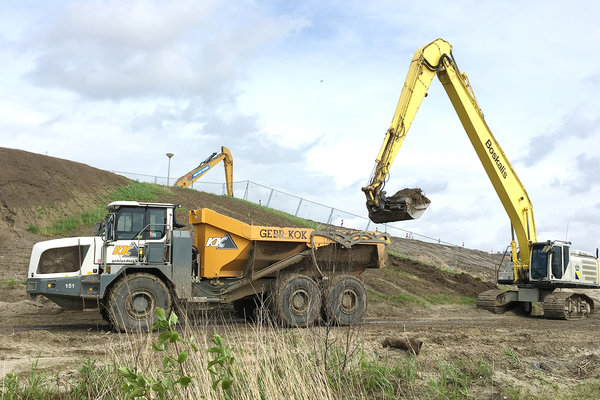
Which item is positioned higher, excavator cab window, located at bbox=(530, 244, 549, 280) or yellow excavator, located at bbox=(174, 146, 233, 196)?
yellow excavator, located at bbox=(174, 146, 233, 196)

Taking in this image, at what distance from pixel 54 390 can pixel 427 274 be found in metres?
20.3

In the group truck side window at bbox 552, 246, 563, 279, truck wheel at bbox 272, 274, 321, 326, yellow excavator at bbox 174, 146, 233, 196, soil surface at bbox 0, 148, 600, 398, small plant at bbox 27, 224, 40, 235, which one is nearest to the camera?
soil surface at bbox 0, 148, 600, 398

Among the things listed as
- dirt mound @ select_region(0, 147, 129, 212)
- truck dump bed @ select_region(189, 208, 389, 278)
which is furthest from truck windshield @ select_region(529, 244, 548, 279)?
dirt mound @ select_region(0, 147, 129, 212)

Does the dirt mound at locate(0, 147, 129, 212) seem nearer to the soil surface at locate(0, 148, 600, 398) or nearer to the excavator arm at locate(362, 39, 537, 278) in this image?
the soil surface at locate(0, 148, 600, 398)

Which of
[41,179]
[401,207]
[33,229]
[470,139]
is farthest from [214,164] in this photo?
[401,207]

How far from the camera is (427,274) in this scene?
25406 mm

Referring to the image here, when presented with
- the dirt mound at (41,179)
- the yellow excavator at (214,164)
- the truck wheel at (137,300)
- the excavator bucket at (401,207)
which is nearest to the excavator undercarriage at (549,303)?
the excavator bucket at (401,207)

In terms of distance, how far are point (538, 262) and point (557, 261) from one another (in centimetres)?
61

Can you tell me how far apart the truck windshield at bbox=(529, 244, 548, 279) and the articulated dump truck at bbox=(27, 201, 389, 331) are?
7789 mm

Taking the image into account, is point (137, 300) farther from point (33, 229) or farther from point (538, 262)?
point (538, 262)

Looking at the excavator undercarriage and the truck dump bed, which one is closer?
the truck dump bed

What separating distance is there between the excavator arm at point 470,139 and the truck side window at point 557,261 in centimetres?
83

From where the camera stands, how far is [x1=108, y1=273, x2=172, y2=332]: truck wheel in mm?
12109

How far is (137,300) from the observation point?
1238 centimetres
